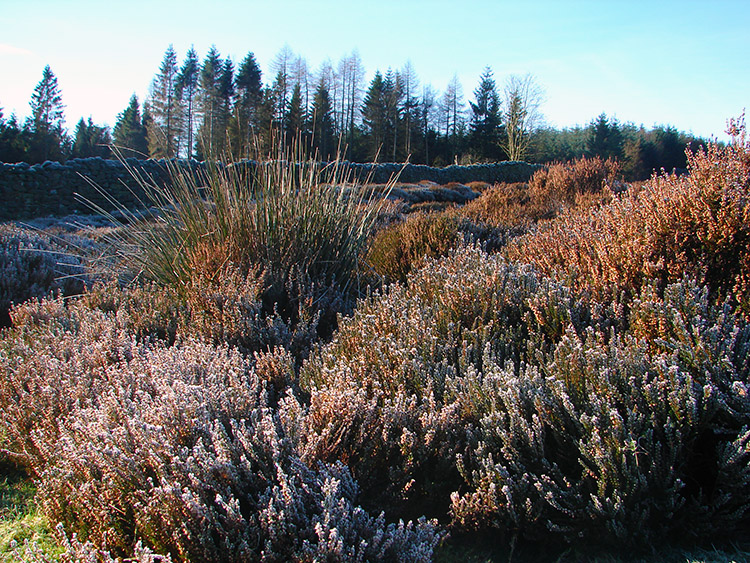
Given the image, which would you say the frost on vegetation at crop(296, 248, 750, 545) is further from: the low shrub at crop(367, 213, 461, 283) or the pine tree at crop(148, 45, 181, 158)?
the pine tree at crop(148, 45, 181, 158)

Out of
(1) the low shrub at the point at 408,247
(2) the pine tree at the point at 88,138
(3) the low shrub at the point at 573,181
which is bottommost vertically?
(1) the low shrub at the point at 408,247

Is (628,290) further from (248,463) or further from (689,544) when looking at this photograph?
(248,463)

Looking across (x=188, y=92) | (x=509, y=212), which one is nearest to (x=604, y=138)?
(x=188, y=92)

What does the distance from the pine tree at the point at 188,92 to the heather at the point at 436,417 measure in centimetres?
4219

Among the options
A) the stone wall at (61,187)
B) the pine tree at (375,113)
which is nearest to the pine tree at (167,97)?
the pine tree at (375,113)

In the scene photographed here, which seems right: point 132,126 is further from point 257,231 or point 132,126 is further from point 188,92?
point 257,231

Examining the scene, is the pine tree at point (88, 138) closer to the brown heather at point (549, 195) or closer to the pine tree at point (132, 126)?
the pine tree at point (132, 126)

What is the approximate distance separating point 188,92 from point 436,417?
50.6 metres

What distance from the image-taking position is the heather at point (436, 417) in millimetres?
1570

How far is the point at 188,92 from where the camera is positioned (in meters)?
45.4

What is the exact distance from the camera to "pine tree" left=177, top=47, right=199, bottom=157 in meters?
42.5

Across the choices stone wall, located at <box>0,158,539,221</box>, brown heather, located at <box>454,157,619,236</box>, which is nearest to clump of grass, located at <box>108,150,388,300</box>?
brown heather, located at <box>454,157,619,236</box>

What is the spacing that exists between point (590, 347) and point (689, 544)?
785mm

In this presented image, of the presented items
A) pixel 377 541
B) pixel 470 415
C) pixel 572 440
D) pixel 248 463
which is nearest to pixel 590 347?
pixel 572 440
